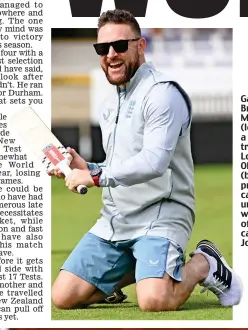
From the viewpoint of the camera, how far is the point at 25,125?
3.32 m

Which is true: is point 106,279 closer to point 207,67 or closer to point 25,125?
point 25,125

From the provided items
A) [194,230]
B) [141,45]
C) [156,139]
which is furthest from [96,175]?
[194,230]

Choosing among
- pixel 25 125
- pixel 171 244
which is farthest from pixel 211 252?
pixel 25 125

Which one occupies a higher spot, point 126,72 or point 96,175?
point 126,72

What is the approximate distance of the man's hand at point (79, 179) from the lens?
3.06m

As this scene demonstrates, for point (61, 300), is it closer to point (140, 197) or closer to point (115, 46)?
point (140, 197)

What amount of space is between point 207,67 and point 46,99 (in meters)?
5.62

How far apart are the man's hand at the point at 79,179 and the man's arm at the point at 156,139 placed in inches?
1.5

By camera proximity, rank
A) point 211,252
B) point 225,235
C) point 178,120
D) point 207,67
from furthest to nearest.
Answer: point 207,67 → point 225,235 → point 211,252 → point 178,120

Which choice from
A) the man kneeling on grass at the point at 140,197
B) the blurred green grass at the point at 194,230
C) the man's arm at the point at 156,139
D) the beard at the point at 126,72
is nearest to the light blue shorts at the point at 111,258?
the man kneeling on grass at the point at 140,197

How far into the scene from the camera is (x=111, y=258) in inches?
131

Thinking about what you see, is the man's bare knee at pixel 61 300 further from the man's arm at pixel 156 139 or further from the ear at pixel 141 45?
the ear at pixel 141 45

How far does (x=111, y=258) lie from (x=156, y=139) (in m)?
0.47

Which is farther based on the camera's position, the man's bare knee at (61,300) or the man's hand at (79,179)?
the man's bare knee at (61,300)
